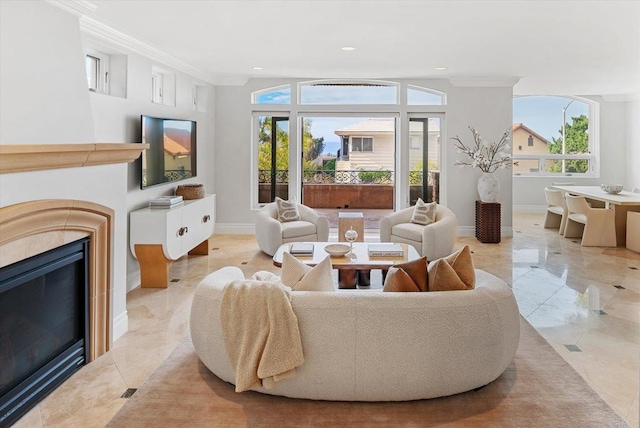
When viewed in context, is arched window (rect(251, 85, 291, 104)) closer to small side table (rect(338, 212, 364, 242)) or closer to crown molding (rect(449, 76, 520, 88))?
small side table (rect(338, 212, 364, 242))

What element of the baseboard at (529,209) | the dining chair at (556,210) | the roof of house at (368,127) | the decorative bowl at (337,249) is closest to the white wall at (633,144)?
the baseboard at (529,209)

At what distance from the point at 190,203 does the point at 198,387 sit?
305 cm

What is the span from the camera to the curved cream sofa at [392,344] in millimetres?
2404

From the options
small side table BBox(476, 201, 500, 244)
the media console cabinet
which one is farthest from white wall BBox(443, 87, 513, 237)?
the media console cabinet

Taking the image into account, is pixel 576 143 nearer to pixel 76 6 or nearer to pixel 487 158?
pixel 487 158

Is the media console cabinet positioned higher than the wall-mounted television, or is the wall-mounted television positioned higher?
the wall-mounted television

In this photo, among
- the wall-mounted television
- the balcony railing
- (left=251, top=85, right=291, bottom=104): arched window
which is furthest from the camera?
the balcony railing

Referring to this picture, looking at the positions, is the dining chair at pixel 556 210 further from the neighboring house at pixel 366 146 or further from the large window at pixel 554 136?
the neighboring house at pixel 366 146

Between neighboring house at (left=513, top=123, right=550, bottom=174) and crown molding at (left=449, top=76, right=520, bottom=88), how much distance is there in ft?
11.8

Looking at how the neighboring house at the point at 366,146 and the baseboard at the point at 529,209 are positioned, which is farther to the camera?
the neighboring house at the point at 366,146

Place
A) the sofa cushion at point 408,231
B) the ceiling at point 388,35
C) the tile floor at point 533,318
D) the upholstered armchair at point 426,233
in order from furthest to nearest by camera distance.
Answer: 1. the sofa cushion at point 408,231
2. the upholstered armchair at point 426,233
3. the ceiling at point 388,35
4. the tile floor at point 533,318

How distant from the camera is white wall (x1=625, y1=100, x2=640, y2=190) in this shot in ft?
32.0

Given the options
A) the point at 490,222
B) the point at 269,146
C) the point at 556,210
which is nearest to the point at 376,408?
the point at 490,222

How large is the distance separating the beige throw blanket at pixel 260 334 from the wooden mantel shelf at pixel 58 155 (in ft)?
4.14
